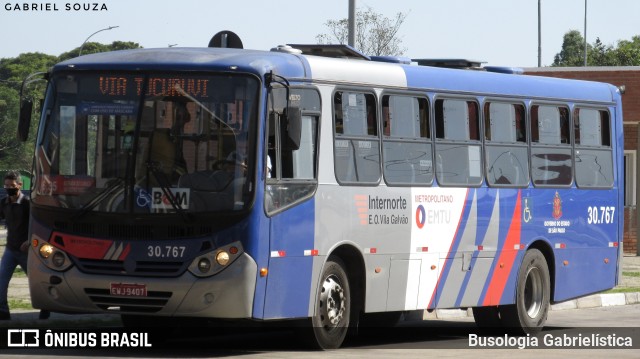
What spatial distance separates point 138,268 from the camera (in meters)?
13.4

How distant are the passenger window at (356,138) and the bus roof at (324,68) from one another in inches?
7.9

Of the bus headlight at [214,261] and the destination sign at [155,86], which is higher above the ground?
the destination sign at [155,86]

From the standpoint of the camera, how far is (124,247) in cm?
1348

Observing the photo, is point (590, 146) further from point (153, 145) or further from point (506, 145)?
point (153, 145)

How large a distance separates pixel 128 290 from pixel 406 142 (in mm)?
3887

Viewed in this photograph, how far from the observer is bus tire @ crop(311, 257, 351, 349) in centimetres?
1445

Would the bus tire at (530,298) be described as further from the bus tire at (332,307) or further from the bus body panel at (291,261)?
the bus body panel at (291,261)

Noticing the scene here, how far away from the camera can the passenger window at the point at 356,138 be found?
48.9 ft

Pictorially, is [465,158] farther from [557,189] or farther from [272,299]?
[272,299]

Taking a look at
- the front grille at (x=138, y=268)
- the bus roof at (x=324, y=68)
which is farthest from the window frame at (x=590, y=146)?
the front grille at (x=138, y=268)

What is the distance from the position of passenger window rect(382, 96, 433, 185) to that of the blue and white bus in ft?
0.07

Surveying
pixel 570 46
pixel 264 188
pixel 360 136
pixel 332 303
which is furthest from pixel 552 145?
pixel 570 46

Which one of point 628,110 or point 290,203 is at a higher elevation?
point 628,110

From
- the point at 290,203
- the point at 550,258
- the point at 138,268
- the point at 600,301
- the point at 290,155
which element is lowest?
the point at 600,301
